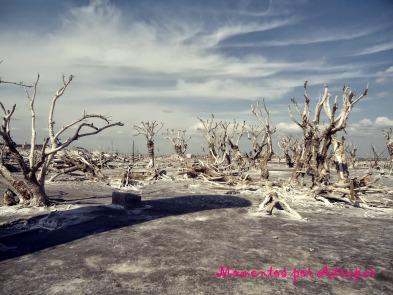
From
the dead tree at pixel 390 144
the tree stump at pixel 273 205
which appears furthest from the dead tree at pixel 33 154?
the dead tree at pixel 390 144

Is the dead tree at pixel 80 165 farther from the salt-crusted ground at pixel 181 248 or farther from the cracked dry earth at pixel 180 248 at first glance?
the cracked dry earth at pixel 180 248

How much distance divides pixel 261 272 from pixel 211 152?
21.5 m

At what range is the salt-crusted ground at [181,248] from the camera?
496cm

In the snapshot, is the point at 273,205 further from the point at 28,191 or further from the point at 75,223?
the point at 28,191

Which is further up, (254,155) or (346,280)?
(254,155)

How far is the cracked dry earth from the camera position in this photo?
495 centimetres

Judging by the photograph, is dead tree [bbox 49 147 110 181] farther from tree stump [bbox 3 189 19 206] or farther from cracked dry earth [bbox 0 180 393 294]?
cracked dry earth [bbox 0 180 393 294]

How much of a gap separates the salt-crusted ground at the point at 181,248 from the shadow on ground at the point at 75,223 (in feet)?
0.08

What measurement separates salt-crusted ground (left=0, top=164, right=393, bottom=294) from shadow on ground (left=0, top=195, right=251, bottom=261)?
1.0 inches

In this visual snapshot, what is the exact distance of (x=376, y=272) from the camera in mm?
5484

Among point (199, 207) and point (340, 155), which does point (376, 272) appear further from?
point (340, 155)

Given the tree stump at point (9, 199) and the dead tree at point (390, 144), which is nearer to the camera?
the tree stump at point (9, 199)

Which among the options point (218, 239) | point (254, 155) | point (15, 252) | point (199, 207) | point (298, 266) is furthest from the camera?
point (254, 155)

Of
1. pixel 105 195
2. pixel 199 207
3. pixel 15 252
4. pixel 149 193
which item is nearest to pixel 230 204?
pixel 199 207
